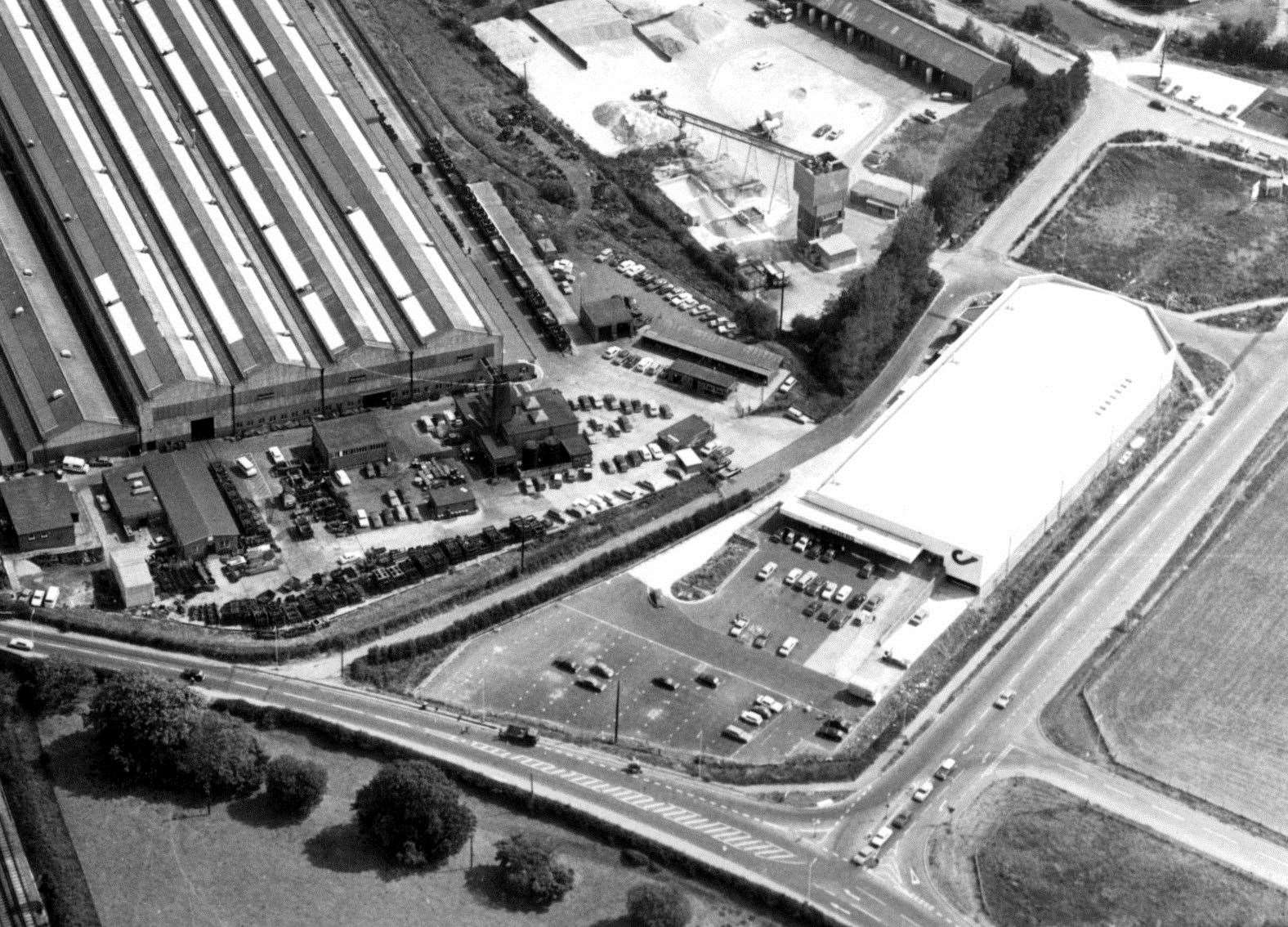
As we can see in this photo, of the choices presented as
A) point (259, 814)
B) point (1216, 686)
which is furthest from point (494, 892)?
point (1216, 686)

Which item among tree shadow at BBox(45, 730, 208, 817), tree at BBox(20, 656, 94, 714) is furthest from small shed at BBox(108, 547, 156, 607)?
tree shadow at BBox(45, 730, 208, 817)

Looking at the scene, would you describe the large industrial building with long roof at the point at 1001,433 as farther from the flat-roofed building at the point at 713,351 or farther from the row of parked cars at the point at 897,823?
the row of parked cars at the point at 897,823

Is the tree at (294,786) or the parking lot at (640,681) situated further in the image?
the parking lot at (640,681)

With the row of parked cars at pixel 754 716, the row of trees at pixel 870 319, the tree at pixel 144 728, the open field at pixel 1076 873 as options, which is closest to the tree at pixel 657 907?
the open field at pixel 1076 873

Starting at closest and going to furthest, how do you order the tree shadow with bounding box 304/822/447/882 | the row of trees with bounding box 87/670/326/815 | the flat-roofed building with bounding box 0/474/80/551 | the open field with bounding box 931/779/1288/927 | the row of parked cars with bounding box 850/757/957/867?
1. the open field with bounding box 931/779/1288/927
2. the tree shadow with bounding box 304/822/447/882
3. the row of parked cars with bounding box 850/757/957/867
4. the row of trees with bounding box 87/670/326/815
5. the flat-roofed building with bounding box 0/474/80/551

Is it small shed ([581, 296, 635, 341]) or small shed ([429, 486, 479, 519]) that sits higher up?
small shed ([581, 296, 635, 341])

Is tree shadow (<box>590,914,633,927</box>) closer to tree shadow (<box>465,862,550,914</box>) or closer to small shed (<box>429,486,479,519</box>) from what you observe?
tree shadow (<box>465,862,550,914</box>)
